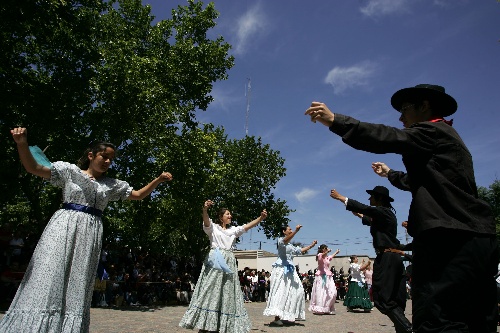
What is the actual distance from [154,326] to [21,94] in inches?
333

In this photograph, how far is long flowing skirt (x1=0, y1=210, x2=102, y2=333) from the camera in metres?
3.33

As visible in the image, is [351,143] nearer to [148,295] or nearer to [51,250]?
[51,250]

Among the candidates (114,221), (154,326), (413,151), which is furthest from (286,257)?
(114,221)

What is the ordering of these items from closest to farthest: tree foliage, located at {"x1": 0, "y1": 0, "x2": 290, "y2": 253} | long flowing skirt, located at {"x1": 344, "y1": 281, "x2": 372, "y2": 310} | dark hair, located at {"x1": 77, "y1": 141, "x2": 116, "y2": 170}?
dark hair, located at {"x1": 77, "y1": 141, "x2": 116, "y2": 170}
tree foliage, located at {"x1": 0, "y1": 0, "x2": 290, "y2": 253}
long flowing skirt, located at {"x1": 344, "y1": 281, "x2": 372, "y2": 310}

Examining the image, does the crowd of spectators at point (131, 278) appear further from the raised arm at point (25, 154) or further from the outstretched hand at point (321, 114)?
the outstretched hand at point (321, 114)

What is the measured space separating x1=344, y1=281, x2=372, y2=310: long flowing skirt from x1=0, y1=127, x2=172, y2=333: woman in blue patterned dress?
1381 cm

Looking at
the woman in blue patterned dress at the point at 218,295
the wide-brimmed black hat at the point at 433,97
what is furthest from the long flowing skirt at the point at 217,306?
the wide-brimmed black hat at the point at 433,97

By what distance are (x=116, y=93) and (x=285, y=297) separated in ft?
A: 35.4

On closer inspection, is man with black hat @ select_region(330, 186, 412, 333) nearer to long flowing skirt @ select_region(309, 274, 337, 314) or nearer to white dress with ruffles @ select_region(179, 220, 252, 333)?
white dress with ruffles @ select_region(179, 220, 252, 333)

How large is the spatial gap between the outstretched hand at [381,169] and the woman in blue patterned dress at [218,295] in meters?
2.93

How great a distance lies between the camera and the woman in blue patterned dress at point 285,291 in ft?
33.2

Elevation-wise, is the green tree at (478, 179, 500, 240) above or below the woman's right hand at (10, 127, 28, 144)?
above

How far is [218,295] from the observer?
6711mm

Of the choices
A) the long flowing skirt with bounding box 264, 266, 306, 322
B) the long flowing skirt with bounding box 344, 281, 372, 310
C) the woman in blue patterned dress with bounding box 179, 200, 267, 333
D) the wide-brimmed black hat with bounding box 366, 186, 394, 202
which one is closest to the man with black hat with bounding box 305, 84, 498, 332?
the wide-brimmed black hat with bounding box 366, 186, 394, 202
